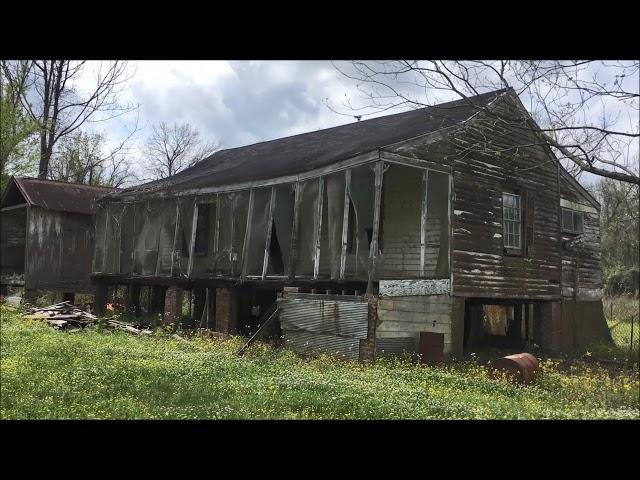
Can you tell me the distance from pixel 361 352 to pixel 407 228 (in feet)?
14.7

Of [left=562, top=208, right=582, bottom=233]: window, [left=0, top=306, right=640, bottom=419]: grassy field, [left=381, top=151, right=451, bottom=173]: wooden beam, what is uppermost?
[left=381, top=151, right=451, bottom=173]: wooden beam

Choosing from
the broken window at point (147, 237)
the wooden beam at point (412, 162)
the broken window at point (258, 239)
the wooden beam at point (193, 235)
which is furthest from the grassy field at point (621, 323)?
the broken window at point (147, 237)

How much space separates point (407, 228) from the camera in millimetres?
14516

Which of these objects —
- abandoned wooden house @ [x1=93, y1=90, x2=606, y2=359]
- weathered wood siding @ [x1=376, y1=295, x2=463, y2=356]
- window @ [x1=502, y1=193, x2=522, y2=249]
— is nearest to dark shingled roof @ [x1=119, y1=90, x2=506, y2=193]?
abandoned wooden house @ [x1=93, y1=90, x2=606, y2=359]

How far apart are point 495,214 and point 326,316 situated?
5.62m

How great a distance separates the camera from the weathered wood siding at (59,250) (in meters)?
21.2

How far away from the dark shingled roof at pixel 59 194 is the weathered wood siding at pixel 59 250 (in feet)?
1.06

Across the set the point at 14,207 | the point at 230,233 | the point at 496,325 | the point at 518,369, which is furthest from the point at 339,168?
the point at 14,207

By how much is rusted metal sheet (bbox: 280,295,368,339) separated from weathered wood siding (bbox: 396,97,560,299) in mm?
3011

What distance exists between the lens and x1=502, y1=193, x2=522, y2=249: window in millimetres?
15070

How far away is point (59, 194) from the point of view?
2217 centimetres

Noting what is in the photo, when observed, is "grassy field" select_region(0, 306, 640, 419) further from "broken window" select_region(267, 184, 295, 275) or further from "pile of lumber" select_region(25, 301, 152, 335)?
"broken window" select_region(267, 184, 295, 275)
